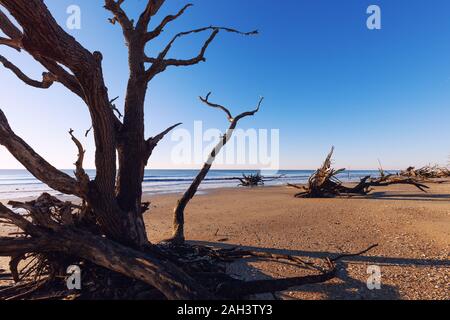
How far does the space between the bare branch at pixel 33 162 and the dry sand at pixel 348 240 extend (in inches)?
96.2

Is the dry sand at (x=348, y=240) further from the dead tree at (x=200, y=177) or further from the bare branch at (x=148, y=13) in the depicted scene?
the bare branch at (x=148, y=13)

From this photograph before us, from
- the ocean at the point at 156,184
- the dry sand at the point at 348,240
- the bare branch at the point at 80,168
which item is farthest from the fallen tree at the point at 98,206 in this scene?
the ocean at the point at 156,184

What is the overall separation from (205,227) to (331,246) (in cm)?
337

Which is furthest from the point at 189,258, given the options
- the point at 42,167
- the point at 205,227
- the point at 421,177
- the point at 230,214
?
the point at 421,177

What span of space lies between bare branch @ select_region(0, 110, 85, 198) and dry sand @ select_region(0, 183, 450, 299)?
2.44 meters

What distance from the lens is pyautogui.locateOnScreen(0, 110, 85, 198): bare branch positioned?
3115mm

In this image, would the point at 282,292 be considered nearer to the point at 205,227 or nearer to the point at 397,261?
the point at 397,261

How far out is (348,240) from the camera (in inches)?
219

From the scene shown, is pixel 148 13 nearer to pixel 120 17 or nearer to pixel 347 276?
pixel 120 17

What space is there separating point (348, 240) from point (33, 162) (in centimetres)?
539

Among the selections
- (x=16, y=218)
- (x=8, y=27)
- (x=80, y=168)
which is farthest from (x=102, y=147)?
(x=8, y=27)
